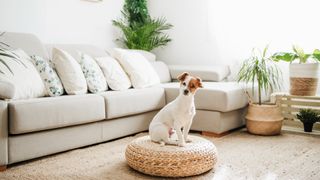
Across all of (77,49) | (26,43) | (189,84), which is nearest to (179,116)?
Answer: (189,84)

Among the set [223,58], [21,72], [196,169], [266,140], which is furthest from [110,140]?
[223,58]

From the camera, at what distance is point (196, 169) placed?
2092mm

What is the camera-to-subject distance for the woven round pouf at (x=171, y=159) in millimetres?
2035

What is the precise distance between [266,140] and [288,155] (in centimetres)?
50

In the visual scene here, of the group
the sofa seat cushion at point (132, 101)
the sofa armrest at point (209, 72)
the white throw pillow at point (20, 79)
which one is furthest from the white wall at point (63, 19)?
the sofa seat cushion at point (132, 101)

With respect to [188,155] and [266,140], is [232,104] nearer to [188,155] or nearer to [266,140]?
[266,140]

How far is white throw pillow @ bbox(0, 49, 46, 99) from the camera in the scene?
7.52ft

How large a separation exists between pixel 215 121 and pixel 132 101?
0.79 metres

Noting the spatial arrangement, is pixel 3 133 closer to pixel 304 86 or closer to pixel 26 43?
pixel 26 43

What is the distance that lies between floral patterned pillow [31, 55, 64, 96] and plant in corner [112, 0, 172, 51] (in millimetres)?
1854

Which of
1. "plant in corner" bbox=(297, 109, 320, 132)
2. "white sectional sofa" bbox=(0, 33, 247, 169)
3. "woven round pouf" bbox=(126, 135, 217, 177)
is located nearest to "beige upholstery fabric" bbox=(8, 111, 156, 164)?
"white sectional sofa" bbox=(0, 33, 247, 169)

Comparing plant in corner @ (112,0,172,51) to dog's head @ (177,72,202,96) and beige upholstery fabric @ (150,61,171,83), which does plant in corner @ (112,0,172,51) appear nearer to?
beige upholstery fabric @ (150,61,171,83)

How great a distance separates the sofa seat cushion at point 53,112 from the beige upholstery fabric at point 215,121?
3.23 feet

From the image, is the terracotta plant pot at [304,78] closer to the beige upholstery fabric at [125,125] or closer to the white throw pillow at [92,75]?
the beige upholstery fabric at [125,125]
